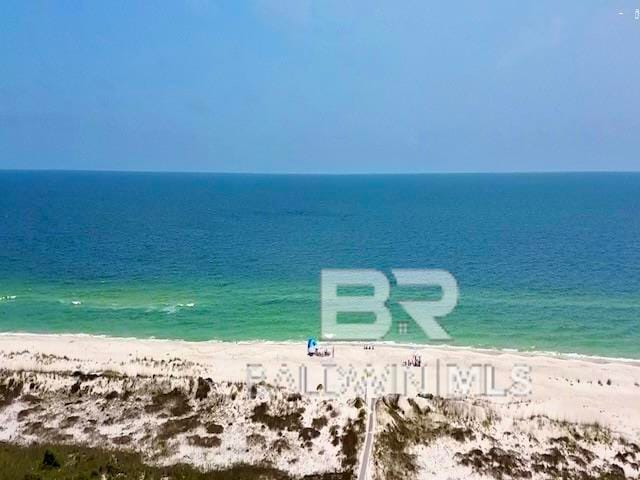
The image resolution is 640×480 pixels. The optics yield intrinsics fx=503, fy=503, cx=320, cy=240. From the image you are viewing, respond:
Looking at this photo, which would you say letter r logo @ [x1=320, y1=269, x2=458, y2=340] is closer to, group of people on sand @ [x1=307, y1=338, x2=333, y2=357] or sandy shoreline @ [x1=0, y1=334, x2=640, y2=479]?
group of people on sand @ [x1=307, y1=338, x2=333, y2=357]

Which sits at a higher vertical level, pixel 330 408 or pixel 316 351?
pixel 316 351

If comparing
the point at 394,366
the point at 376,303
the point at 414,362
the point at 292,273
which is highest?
the point at 292,273

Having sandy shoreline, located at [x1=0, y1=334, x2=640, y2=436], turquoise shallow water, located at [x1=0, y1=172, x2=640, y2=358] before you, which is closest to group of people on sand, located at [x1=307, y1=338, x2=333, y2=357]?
sandy shoreline, located at [x1=0, y1=334, x2=640, y2=436]

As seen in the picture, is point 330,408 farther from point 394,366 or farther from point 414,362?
point 414,362

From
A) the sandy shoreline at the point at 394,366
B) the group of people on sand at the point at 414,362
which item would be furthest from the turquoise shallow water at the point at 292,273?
the group of people on sand at the point at 414,362

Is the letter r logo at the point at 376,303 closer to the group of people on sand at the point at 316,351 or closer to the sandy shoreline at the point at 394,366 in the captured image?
the sandy shoreline at the point at 394,366

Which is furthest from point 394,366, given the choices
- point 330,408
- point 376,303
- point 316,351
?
point 376,303

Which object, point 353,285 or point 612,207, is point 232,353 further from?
point 612,207

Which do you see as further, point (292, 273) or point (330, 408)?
point (292, 273)

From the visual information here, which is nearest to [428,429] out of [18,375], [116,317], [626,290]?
[18,375]
